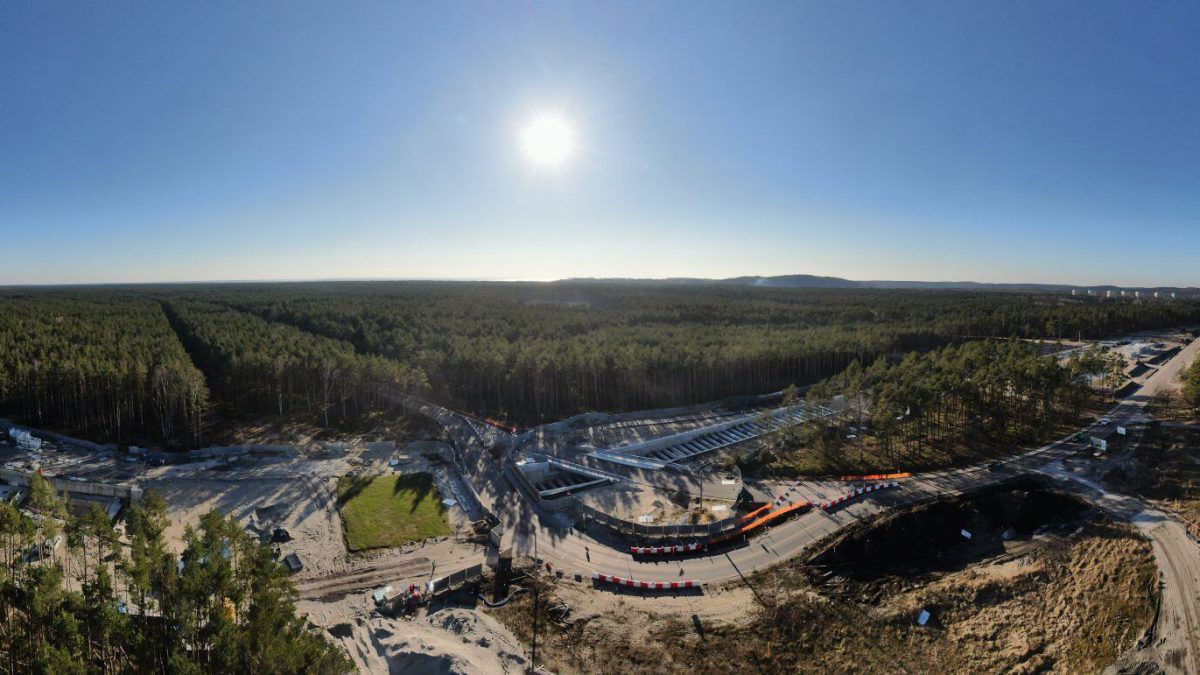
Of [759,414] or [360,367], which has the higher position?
[360,367]

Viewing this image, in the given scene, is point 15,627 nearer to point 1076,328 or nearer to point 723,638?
point 723,638

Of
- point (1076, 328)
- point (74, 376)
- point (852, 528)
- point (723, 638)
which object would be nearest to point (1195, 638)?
point (852, 528)

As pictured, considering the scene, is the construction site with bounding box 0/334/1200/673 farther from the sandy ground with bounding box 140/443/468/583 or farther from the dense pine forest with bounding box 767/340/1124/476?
the dense pine forest with bounding box 767/340/1124/476

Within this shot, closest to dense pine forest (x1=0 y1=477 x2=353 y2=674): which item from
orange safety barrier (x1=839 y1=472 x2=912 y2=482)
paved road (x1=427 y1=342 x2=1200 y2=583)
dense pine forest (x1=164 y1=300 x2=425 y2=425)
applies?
paved road (x1=427 y1=342 x2=1200 y2=583)

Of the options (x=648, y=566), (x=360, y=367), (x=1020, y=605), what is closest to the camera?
(x=1020, y=605)

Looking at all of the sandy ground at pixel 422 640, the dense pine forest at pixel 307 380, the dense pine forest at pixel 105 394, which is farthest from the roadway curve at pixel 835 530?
the dense pine forest at pixel 105 394

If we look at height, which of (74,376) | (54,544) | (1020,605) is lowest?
(1020,605)

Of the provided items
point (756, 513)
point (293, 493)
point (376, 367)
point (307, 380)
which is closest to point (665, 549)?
point (756, 513)
